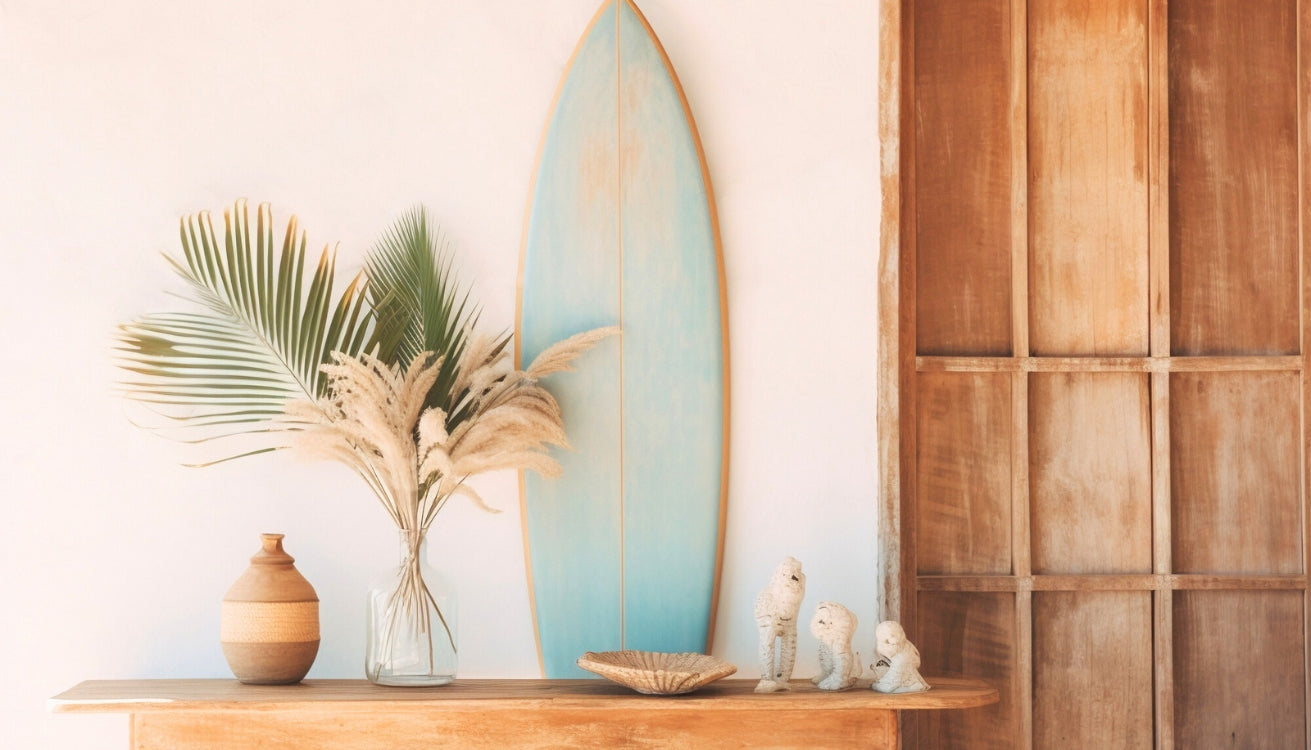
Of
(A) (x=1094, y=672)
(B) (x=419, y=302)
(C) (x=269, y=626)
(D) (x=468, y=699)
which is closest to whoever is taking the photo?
(D) (x=468, y=699)

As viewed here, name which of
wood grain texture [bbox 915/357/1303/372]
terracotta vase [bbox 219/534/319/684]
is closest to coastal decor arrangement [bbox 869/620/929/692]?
wood grain texture [bbox 915/357/1303/372]

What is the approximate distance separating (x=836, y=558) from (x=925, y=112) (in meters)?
0.95

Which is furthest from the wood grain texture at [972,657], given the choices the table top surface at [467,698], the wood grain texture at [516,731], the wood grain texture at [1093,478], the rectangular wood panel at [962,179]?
the rectangular wood panel at [962,179]

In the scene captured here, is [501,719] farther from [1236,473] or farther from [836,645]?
[1236,473]

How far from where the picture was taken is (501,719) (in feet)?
6.09

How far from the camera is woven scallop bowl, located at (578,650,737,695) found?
6.06ft

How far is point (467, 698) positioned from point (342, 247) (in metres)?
0.92

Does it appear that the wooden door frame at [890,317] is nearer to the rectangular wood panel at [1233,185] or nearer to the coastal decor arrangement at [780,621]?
the coastal decor arrangement at [780,621]

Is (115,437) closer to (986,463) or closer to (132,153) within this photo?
(132,153)

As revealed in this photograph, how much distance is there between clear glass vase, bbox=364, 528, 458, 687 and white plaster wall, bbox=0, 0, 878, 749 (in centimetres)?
15

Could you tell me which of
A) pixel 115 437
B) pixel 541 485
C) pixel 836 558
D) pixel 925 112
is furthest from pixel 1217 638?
pixel 115 437

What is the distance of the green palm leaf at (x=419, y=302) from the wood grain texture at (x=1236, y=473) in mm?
1434

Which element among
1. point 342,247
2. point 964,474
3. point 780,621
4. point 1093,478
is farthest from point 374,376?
point 1093,478

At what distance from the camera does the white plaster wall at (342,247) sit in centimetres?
214
